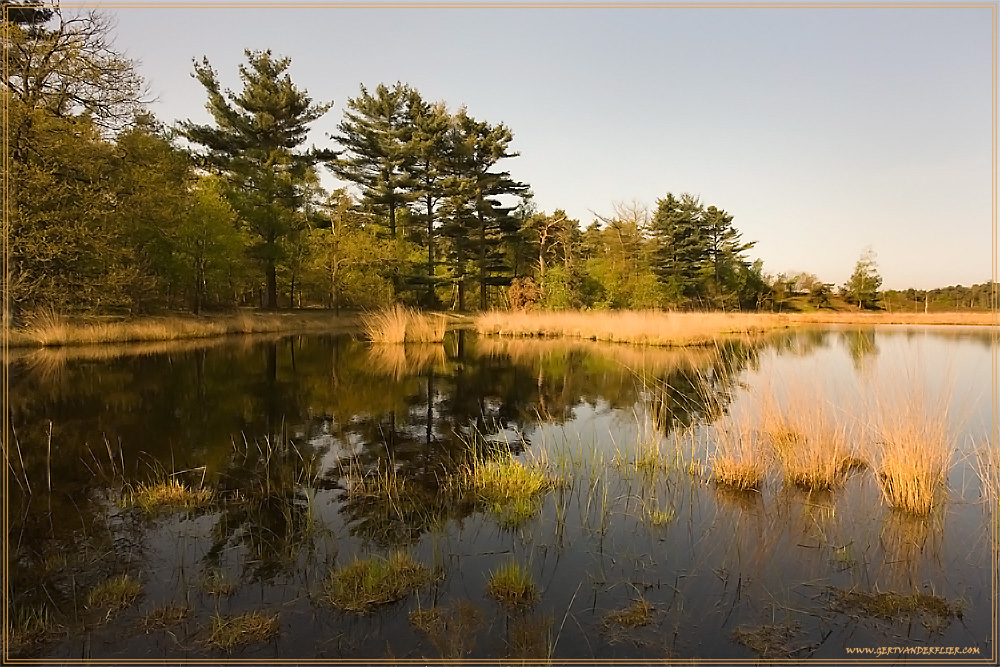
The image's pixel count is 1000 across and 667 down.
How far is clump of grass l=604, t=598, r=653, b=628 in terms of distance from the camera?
3.14m

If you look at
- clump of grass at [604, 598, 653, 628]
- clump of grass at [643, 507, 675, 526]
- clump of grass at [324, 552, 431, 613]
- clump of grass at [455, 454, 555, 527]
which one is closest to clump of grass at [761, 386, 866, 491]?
clump of grass at [643, 507, 675, 526]

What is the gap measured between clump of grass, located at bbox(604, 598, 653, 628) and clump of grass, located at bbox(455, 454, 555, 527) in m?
1.51

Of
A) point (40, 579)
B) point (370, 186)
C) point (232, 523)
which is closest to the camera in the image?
point (40, 579)

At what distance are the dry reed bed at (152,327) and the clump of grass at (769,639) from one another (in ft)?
67.8

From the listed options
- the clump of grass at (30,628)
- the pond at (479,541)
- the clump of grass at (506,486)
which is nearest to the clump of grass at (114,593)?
the pond at (479,541)

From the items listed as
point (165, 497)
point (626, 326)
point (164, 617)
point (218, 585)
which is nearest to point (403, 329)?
point (626, 326)

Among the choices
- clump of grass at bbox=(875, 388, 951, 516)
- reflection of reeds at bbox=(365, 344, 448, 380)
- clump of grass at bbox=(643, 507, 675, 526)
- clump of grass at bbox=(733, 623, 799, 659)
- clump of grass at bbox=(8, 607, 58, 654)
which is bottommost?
clump of grass at bbox=(8, 607, 58, 654)

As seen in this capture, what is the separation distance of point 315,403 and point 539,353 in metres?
9.48

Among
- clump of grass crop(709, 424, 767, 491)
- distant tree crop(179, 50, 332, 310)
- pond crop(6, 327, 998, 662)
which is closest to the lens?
pond crop(6, 327, 998, 662)

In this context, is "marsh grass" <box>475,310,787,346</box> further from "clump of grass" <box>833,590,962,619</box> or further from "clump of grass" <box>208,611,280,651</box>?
"clump of grass" <box>208,611,280,651</box>

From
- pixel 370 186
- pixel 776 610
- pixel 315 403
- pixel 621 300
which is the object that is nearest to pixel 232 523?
pixel 776 610

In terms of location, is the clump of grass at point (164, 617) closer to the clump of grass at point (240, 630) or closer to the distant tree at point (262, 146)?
the clump of grass at point (240, 630)

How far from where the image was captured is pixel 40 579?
355 cm

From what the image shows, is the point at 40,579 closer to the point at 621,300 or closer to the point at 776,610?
the point at 776,610
